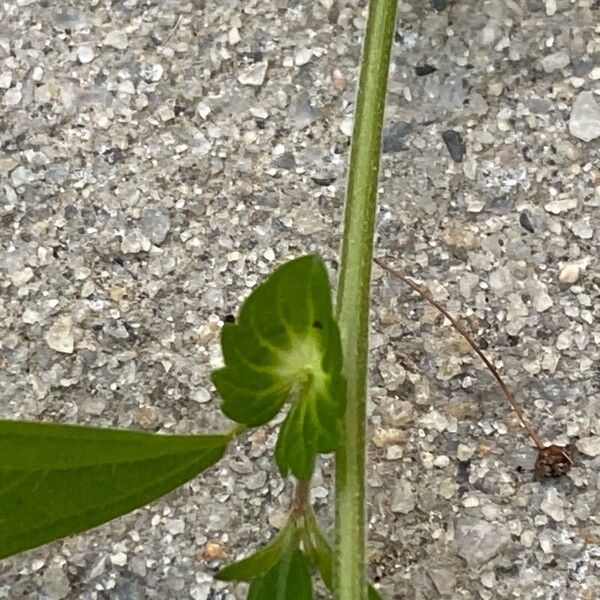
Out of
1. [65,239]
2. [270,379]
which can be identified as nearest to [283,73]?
[65,239]

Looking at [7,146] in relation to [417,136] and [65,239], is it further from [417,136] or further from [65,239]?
[417,136]

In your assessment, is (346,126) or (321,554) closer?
(321,554)

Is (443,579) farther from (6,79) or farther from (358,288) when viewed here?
(6,79)

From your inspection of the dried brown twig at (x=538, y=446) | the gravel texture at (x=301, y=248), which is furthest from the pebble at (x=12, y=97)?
the dried brown twig at (x=538, y=446)

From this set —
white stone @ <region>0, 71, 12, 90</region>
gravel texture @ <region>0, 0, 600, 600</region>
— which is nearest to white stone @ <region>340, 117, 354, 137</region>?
gravel texture @ <region>0, 0, 600, 600</region>

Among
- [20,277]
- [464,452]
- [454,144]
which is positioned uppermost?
[454,144]

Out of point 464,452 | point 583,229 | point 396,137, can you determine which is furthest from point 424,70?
point 464,452
